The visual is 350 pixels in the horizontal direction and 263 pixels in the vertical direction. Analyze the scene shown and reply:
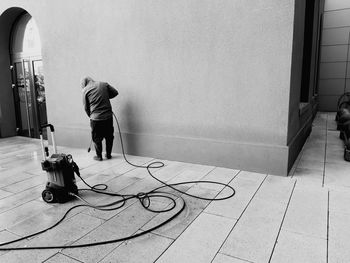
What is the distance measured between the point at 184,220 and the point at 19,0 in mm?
6428

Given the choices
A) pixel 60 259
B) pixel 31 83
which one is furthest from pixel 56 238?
pixel 31 83

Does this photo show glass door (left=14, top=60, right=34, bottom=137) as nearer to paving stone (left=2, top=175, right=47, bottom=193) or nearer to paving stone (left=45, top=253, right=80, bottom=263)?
paving stone (left=2, top=175, right=47, bottom=193)

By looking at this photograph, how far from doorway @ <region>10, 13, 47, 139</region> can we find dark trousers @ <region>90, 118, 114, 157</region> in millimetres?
2746

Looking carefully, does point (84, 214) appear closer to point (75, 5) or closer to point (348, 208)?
point (348, 208)

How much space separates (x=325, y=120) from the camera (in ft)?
28.6

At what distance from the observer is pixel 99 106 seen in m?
5.04

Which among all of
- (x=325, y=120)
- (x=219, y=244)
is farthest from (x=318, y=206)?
(x=325, y=120)

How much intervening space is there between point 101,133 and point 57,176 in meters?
1.87

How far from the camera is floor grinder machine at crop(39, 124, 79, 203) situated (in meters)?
3.32

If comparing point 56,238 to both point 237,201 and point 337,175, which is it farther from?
point 337,175

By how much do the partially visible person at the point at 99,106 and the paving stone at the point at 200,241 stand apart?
280 centimetres

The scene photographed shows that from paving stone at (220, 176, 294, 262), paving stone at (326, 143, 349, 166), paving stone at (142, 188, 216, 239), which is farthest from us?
paving stone at (326, 143, 349, 166)

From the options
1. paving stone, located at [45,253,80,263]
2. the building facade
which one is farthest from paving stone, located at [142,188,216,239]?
the building facade

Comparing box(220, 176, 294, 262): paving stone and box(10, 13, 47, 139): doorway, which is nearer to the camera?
box(220, 176, 294, 262): paving stone
